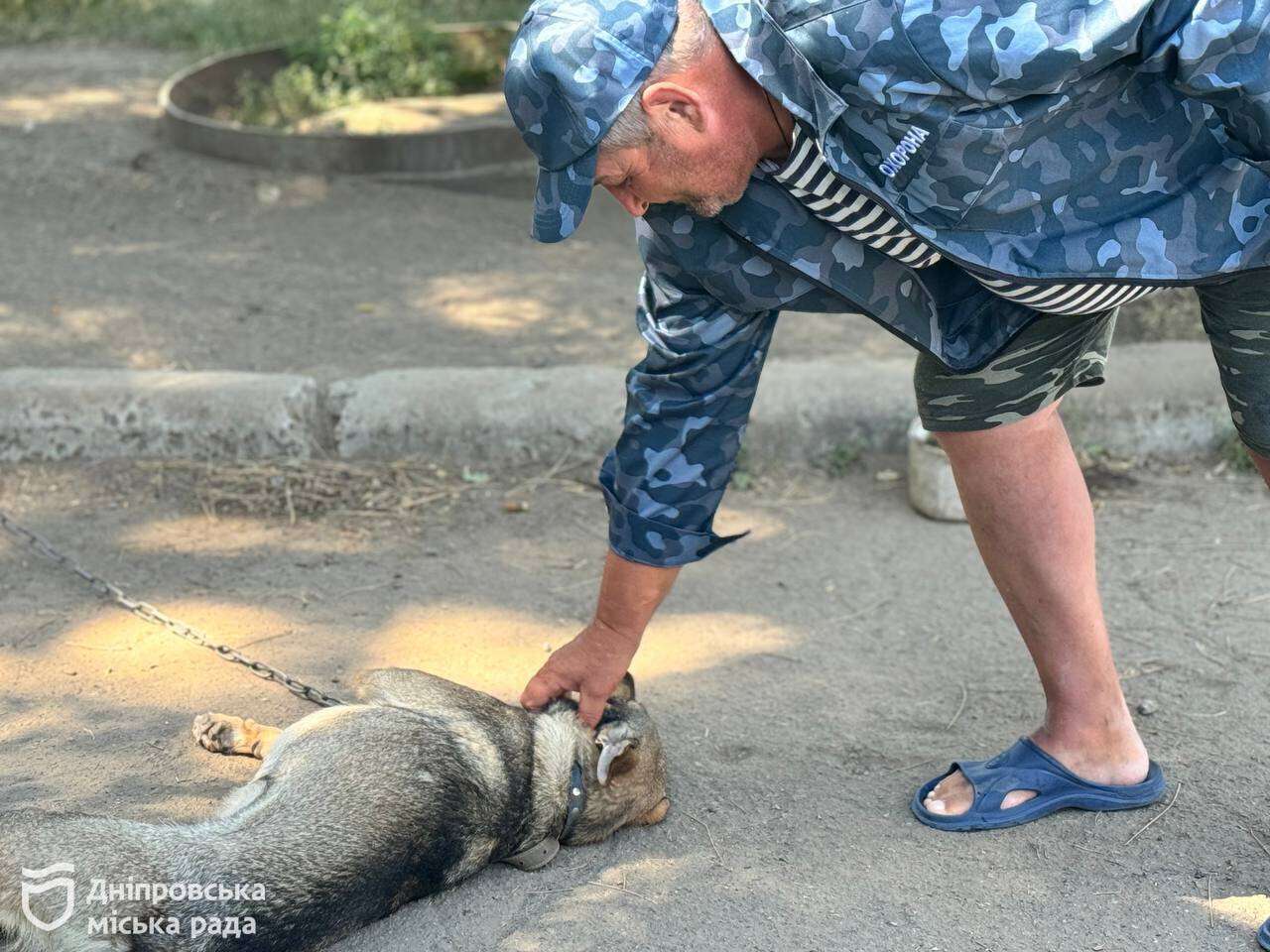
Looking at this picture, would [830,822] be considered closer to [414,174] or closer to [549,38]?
[549,38]

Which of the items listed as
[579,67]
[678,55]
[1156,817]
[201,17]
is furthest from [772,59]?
[201,17]

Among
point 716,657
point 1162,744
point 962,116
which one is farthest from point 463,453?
point 962,116

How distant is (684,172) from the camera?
222 cm

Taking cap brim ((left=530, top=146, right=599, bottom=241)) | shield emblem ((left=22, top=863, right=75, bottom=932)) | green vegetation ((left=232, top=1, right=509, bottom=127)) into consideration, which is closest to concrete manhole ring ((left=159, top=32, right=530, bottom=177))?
green vegetation ((left=232, top=1, right=509, bottom=127))

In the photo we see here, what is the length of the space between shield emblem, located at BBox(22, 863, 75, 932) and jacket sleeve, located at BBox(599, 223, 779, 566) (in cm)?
113

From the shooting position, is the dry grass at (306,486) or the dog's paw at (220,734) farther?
the dry grass at (306,486)

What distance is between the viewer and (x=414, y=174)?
7184mm

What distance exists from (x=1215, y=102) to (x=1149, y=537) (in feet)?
7.96

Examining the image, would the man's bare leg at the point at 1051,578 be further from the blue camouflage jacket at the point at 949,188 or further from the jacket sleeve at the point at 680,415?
the jacket sleeve at the point at 680,415

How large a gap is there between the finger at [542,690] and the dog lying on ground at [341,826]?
3 centimetres

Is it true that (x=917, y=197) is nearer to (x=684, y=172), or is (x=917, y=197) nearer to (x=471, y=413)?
(x=684, y=172)

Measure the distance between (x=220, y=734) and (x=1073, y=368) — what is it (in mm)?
1959

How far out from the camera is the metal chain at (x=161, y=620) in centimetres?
320
